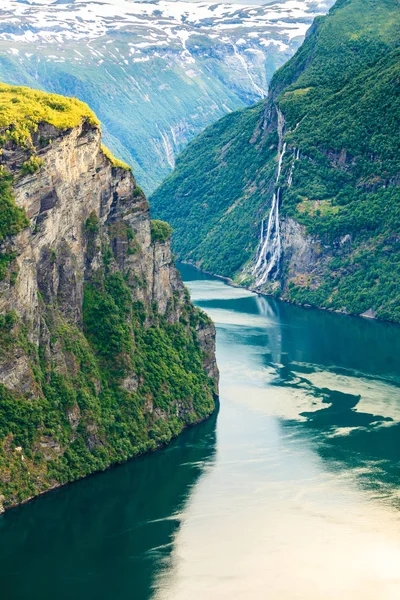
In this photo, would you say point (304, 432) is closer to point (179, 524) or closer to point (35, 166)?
point (179, 524)

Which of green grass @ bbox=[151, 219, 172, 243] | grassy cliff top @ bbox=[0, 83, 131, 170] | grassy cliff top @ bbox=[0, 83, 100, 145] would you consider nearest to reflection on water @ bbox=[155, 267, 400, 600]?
green grass @ bbox=[151, 219, 172, 243]

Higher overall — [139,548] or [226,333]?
[226,333]

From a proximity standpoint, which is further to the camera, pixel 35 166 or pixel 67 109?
pixel 67 109

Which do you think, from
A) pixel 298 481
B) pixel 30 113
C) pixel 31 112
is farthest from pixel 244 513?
pixel 31 112

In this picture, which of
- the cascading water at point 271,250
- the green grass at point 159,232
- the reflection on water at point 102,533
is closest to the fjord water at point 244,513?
the reflection on water at point 102,533

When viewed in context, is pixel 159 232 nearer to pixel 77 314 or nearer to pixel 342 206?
pixel 77 314

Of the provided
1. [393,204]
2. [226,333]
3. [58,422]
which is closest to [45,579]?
[58,422]
